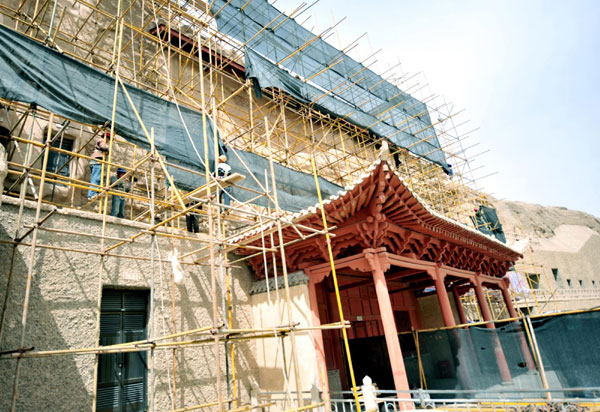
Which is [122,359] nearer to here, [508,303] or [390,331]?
[390,331]

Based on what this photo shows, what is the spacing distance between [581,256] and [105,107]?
124 feet

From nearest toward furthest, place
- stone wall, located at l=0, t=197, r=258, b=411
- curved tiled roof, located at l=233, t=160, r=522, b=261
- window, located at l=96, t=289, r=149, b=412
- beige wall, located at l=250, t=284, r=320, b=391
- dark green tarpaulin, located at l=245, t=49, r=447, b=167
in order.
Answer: stone wall, located at l=0, t=197, r=258, b=411
window, located at l=96, t=289, r=149, b=412
curved tiled roof, located at l=233, t=160, r=522, b=261
beige wall, located at l=250, t=284, r=320, b=391
dark green tarpaulin, located at l=245, t=49, r=447, b=167

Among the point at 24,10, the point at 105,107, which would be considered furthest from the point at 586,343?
the point at 24,10

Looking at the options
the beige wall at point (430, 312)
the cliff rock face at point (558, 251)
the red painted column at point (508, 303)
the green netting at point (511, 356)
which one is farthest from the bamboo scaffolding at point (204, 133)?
the cliff rock face at point (558, 251)

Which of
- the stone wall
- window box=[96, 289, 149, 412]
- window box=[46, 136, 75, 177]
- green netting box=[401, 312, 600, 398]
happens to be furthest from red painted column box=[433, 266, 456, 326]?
window box=[46, 136, 75, 177]

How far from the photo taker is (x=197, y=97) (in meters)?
12.0

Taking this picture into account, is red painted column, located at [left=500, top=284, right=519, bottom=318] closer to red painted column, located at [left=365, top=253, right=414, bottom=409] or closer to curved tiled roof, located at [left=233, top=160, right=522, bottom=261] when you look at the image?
curved tiled roof, located at [left=233, top=160, right=522, bottom=261]

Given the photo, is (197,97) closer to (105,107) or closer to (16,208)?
(105,107)

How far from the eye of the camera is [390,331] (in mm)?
6914

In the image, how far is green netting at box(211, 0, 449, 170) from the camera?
11820 millimetres

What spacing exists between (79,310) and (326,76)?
12.2 metres

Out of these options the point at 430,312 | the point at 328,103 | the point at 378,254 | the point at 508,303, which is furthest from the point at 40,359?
the point at 508,303

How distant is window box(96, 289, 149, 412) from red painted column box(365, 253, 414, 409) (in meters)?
4.45

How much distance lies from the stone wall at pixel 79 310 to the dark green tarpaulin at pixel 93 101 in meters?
1.64
